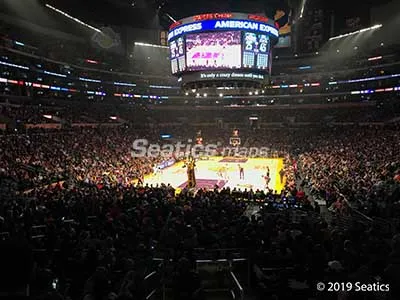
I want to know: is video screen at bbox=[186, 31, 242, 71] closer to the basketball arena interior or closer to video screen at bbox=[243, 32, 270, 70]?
the basketball arena interior

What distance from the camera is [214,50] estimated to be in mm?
23984

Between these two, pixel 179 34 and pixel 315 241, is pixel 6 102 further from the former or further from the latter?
pixel 315 241

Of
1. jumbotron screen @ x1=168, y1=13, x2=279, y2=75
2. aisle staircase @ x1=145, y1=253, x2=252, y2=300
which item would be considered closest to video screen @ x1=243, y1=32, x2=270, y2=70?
jumbotron screen @ x1=168, y1=13, x2=279, y2=75

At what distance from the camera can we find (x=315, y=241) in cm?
838

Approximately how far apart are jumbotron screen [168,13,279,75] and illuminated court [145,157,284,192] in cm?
986

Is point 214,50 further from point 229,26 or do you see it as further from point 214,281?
point 214,281

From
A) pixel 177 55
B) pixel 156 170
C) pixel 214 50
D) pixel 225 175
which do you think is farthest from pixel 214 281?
pixel 156 170

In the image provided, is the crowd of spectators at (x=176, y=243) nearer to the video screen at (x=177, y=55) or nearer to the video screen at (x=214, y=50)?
the video screen at (x=214, y=50)

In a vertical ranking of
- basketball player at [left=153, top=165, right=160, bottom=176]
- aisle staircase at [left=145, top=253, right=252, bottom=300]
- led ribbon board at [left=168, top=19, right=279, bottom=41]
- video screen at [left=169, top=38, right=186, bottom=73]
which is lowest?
basketball player at [left=153, top=165, right=160, bottom=176]

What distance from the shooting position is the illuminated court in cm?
3062

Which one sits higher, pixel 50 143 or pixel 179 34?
pixel 179 34

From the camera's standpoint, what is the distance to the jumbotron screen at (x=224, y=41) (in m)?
23.0

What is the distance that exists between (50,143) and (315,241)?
3185 centimetres

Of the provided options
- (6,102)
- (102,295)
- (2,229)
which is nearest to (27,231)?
(2,229)
